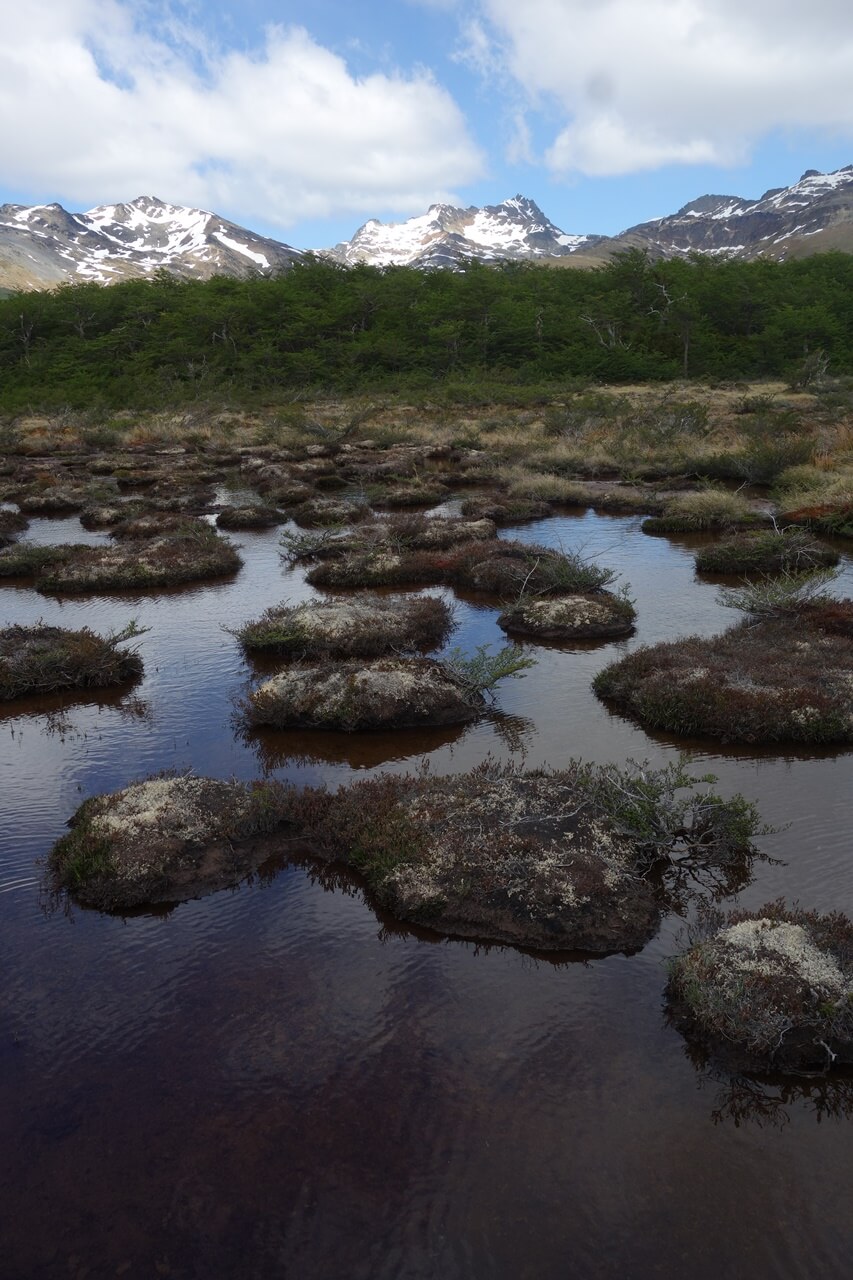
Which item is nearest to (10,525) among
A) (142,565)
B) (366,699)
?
(142,565)

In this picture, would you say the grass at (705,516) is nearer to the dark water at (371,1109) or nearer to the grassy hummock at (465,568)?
the grassy hummock at (465,568)

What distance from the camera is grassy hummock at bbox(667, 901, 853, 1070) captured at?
17.0 feet

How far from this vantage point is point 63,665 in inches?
473

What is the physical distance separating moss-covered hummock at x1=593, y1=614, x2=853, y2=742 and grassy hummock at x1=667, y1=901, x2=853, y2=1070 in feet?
13.1

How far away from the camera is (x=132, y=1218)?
439 cm

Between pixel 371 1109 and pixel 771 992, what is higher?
pixel 771 992

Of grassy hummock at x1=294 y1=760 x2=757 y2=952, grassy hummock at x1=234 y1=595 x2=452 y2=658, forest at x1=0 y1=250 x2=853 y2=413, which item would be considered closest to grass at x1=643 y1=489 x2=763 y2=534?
grassy hummock at x1=234 y1=595 x2=452 y2=658

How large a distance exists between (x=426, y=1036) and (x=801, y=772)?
5.36 m

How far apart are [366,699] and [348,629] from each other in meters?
2.67

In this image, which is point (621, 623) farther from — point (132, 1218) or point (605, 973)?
point (132, 1218)

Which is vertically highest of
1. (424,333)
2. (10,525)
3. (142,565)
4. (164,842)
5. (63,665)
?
(424,333)

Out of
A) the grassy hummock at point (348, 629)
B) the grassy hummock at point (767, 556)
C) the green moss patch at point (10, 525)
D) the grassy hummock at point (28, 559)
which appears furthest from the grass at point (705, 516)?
the green moss patch at point (10, 525)

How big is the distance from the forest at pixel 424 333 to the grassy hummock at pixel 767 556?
1507 inches

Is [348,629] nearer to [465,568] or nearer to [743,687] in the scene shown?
[465,568]
